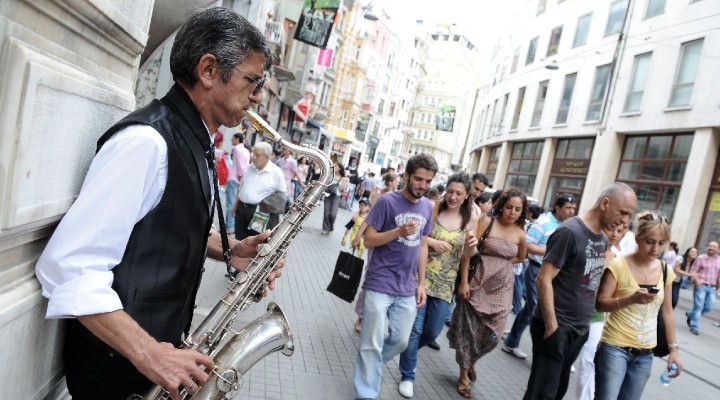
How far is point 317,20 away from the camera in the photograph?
1981cm

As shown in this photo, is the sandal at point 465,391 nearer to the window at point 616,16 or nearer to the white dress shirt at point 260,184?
the white dress shirt at point 260,184

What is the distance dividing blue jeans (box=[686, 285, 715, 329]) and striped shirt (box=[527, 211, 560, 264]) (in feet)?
19.8

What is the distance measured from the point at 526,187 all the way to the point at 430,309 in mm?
22915

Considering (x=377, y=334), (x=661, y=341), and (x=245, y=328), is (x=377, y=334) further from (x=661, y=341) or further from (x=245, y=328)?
(x=661, y=341)

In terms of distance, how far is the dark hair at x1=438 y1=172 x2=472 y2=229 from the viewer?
542 cm

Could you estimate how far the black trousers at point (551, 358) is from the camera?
13.2 feet

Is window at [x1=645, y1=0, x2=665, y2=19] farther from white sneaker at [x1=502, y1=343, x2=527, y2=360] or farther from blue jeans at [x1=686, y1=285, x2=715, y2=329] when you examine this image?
white sneaker at [x1=502, y1=343, x2=527, y2=360]

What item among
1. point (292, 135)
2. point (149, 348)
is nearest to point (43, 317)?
point (149, 348)

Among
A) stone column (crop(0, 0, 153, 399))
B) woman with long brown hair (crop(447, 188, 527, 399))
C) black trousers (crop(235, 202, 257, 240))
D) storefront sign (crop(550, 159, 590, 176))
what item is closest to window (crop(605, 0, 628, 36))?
storefront sign (crop(550, 159, 590, 176))

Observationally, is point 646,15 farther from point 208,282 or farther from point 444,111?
point 444,111

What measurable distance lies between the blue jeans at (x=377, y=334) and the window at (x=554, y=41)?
24574 mm

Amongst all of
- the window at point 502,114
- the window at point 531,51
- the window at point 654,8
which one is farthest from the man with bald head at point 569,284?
Result: the window at point 502,114

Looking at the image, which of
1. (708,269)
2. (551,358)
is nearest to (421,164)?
(551,358)

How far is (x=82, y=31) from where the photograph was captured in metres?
1.39
